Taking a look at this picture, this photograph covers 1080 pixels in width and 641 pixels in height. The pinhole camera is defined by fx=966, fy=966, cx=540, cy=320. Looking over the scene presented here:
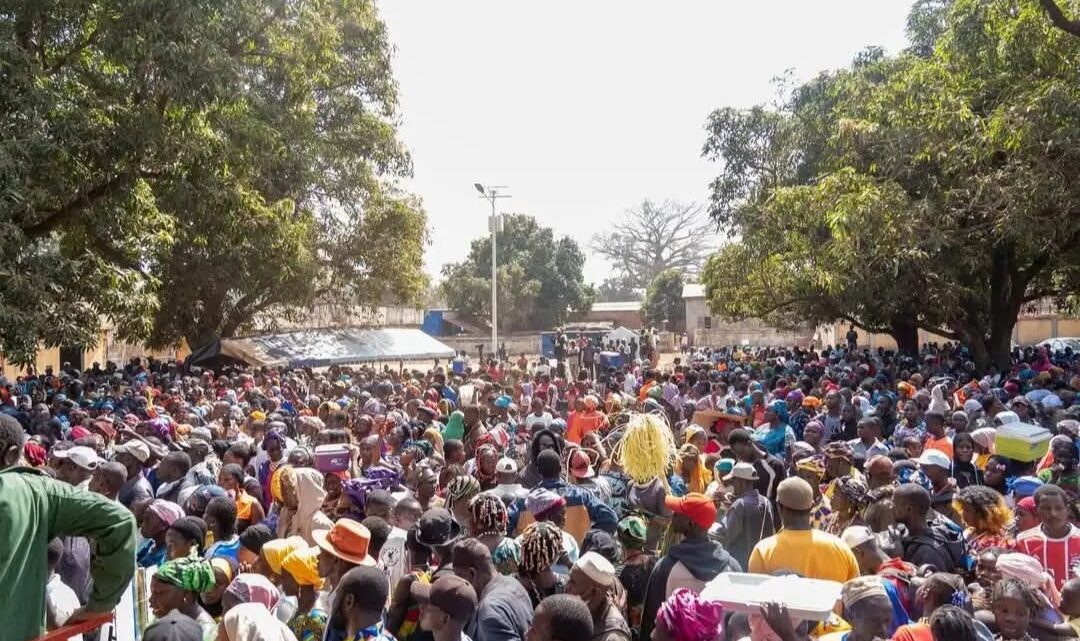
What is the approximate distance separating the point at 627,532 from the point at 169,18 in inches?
428

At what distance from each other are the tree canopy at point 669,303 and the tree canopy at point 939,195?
98.3ft

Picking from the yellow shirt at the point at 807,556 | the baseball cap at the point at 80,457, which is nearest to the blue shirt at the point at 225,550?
the baseball cap at the point at 80,457

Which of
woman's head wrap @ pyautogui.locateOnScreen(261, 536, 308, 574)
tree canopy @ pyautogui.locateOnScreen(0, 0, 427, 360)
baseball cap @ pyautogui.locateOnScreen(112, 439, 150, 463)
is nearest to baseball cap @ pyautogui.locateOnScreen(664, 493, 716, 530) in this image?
woman's head wrap @ pyautogui.locateOnScreen(261, 536, 308, 574)

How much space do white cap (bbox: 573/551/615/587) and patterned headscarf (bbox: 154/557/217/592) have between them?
159 centimetres

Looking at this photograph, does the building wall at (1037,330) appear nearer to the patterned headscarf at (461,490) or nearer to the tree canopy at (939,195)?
the tree canopy at (939,195)

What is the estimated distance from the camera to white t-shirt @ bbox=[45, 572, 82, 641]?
3.92 m

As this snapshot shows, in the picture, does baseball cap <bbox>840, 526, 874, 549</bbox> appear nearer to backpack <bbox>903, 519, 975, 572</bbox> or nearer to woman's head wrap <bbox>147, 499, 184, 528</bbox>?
backpack <bbox>903, 519, 975, 572</bbox>

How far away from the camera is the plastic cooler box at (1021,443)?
23.0ft

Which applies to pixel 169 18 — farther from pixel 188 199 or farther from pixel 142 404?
pixel 142 404

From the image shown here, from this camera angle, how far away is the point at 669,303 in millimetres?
55844

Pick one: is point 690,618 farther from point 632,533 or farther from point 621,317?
point 621,317

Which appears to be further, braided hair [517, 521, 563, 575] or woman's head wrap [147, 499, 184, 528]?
woman's head wrap [147, 499, 184, 528]

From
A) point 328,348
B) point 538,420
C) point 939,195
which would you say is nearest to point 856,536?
point 538,420

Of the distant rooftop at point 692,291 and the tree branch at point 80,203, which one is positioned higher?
the distant rooftop at point 692,291
